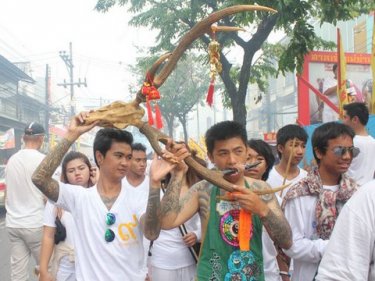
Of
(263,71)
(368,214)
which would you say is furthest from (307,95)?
(368,214)

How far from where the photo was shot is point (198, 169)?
2.37 metres

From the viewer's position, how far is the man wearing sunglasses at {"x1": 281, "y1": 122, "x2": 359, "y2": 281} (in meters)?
2.54

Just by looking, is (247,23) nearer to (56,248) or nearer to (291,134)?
(291,134)

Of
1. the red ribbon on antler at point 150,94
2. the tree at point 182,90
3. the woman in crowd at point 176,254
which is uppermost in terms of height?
the tree at point 182,90

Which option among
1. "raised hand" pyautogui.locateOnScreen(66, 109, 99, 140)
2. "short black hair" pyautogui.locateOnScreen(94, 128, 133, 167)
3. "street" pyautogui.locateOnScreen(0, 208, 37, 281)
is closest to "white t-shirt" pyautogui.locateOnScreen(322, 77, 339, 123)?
"street" pyautogui.locateOnScreen(0, 208, 37, 281)

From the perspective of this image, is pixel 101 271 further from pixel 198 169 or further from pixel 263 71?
pixel 263 71

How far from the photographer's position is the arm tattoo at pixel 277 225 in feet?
7.57

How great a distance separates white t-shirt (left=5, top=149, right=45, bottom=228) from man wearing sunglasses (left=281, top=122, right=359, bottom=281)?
302cm

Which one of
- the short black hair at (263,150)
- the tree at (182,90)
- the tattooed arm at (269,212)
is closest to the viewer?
the tattooed arm at (269,212)

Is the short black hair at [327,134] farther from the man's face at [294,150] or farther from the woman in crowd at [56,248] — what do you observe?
the woman in crowd at [56,248]

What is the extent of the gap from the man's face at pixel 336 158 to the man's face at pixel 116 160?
3.91ft

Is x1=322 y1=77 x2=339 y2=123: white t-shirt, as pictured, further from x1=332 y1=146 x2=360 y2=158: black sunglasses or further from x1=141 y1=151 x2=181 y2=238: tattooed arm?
x1=141 y1=151 x2=181 y2=238: tattooed arm

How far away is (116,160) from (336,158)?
1314mm

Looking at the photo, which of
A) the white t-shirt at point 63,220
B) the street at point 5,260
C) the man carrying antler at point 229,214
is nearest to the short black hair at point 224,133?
the man carrying antler at point 229,214
